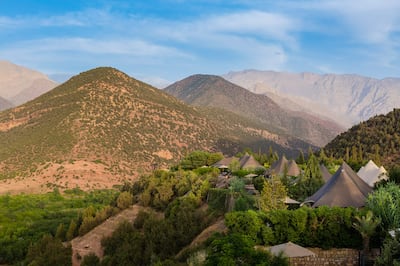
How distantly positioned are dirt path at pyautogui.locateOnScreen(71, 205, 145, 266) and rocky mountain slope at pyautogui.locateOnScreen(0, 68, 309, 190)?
34694 millimetres

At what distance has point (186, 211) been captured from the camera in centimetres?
3547

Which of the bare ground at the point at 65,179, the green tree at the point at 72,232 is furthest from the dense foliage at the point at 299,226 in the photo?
the bare ground at the point at 65,179

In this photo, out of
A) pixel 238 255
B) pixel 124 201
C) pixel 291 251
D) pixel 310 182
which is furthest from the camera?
pixel 124 201

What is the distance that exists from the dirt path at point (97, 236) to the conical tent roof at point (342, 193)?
23523 millimetres

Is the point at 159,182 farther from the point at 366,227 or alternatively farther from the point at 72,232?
the point at 366,227

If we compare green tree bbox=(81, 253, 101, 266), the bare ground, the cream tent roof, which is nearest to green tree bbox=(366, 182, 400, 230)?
the cream tent roof

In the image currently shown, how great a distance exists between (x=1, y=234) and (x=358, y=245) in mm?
44599

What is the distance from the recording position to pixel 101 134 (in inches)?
3656

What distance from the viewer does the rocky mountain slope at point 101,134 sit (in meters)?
82.4

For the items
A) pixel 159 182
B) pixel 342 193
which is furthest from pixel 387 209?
pixel 159 182

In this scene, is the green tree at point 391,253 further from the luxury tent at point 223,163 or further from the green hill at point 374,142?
the green hill at point 374,142

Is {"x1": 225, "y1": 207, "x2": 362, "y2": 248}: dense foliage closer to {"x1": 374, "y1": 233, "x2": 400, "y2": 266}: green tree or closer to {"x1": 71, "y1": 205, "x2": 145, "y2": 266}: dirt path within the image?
{"x1": 374, "y1": 233, "x2": 400, "y2": 266}: green tree

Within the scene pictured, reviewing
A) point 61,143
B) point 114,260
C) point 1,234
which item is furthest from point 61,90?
point 114,260

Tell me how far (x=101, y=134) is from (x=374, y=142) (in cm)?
5864
